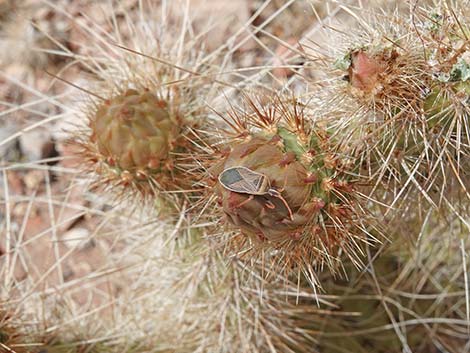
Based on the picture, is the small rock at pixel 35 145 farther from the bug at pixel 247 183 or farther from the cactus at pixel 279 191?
the bug at pixel 247 183

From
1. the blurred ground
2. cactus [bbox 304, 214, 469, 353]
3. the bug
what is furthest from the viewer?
the blurred ground

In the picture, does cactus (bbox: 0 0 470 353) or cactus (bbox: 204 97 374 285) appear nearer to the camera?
cactus (bbox: 204 97 374 285)

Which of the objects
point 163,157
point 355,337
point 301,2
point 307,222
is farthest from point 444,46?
point 301,2

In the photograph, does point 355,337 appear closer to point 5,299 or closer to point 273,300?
point 273,300

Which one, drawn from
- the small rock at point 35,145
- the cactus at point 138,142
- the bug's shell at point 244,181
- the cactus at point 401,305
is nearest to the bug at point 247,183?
the bug's shell at point 244,181

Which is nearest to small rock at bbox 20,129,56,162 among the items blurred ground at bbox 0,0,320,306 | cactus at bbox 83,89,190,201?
blurred ground at bbox 0,0,320,306

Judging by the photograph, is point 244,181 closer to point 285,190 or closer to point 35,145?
point 285,190

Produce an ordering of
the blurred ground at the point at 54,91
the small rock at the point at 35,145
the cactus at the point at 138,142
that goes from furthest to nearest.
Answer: the small rock at the point at 35,145 → the blurred ground at the point at 54,91 → the cactus at the point at 138,142

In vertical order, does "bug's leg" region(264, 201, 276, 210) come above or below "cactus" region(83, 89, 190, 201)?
above

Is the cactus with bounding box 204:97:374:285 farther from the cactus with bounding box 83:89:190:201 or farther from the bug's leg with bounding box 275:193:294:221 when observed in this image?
the cactus with bounding box 83:89:190:201
